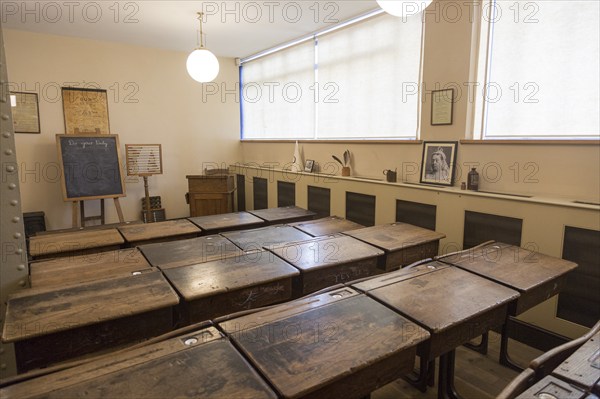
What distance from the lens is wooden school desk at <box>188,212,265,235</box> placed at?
2771 millimetres

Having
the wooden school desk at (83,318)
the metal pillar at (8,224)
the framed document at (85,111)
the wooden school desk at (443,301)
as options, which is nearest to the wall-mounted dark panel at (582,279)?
the wooden school desk at (443,301)

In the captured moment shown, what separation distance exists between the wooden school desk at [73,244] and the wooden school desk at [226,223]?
606 mm

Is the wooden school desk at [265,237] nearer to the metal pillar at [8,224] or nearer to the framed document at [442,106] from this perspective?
the metal pillar at [8,224]

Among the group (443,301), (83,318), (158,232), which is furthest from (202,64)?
(443,301)

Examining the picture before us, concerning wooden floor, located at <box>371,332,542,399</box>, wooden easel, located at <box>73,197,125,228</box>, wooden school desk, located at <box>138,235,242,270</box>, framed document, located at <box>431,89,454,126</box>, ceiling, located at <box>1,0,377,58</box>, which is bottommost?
wooden floor, located at <box>371,332,542,399</box>

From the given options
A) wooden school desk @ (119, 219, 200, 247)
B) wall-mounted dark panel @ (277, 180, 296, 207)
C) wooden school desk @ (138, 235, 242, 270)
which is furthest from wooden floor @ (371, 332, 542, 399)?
wall-mounted dark panel @ (277, 180, 296, 207)

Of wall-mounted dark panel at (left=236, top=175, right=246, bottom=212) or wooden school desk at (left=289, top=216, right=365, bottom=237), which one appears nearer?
wooden school desk at (left=289, top=216, right=365, bottom=237)

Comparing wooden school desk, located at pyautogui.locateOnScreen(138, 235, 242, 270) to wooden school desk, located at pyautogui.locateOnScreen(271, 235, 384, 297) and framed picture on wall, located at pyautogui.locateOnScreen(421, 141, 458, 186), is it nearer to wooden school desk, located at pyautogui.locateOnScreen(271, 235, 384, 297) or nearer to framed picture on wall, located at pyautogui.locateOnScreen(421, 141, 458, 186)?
wooden school desk, located at pyautogui.locateOnScreen(271, 235, 384, 297)

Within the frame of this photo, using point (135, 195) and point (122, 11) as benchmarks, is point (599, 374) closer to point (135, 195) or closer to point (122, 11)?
point (122, 11)

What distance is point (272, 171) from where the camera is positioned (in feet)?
16.2

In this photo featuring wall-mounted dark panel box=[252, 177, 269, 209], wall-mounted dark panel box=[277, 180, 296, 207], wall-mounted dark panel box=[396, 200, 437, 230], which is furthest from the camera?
wall-mounted dark panel box=[252, 177, 269, 209]

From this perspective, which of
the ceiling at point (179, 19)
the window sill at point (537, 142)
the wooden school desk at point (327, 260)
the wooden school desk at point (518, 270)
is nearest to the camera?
the wooden school desk at point (518, 270)

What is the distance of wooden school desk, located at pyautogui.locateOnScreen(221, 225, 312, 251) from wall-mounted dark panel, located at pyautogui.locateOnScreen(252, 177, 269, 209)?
244 centimetres

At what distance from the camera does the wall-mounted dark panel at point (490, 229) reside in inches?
94.3
